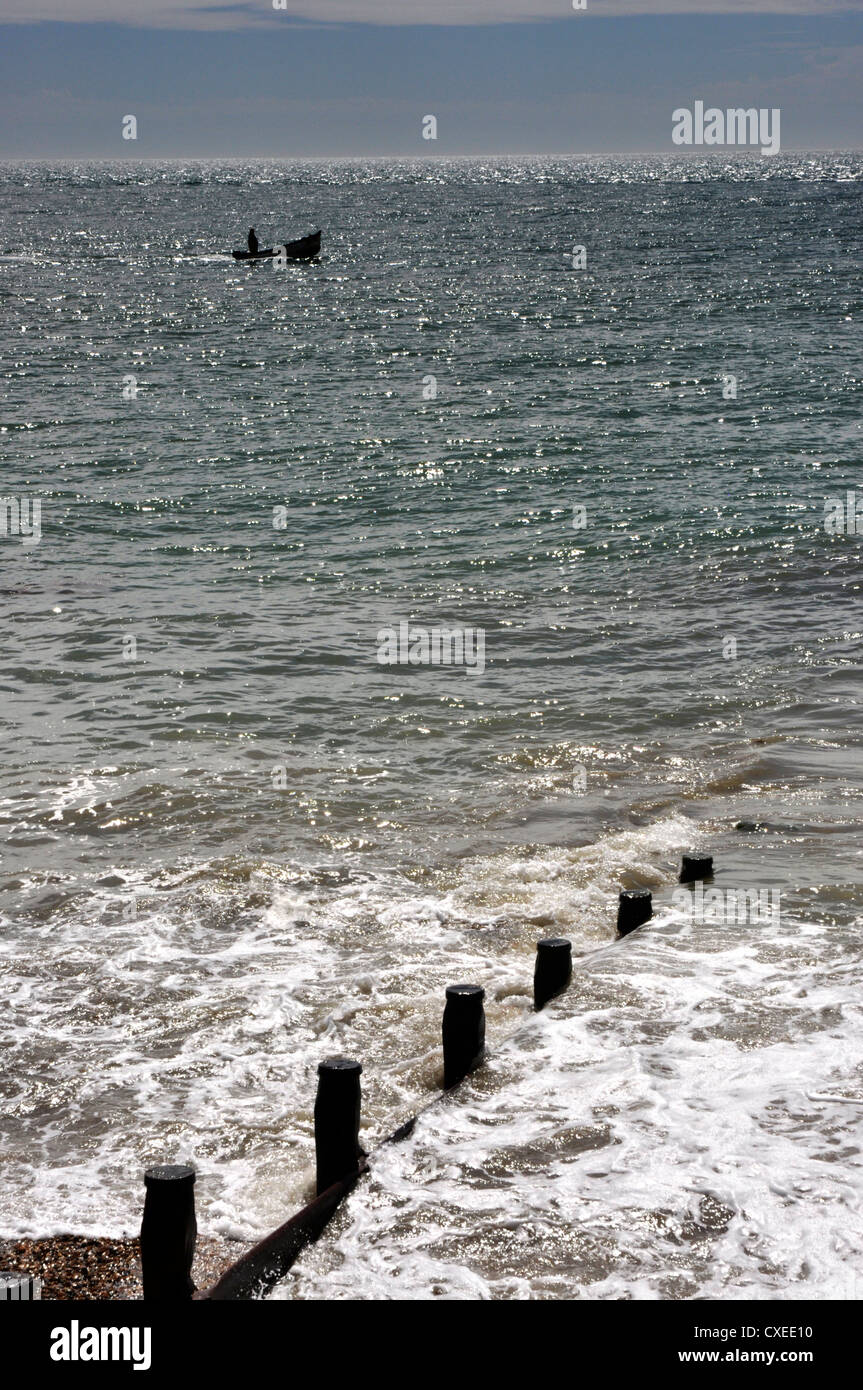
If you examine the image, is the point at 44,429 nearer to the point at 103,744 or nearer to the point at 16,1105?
the point at 103,744

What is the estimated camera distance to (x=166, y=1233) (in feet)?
20.0

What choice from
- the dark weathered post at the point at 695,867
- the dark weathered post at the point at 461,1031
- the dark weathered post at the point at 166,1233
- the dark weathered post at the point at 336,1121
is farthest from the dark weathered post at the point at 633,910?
the dark weathered post at the point at 166,1233

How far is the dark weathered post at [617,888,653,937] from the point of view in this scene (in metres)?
10.3

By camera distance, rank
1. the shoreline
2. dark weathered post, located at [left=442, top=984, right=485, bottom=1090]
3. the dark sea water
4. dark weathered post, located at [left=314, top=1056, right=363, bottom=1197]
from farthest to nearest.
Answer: dark weathered post, located at [left=442, top=984, right=485, bottom=1090]
the dark sea water
dark weathered post, located at [left=314, top=1056, right=363, bottom=1197]
the shoreline

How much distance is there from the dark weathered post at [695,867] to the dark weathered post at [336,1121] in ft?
15.5

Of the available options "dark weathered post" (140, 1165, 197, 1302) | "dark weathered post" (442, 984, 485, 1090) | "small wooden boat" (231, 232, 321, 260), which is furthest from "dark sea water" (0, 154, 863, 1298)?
"small wooden boat" (231, 232, 321, 260)

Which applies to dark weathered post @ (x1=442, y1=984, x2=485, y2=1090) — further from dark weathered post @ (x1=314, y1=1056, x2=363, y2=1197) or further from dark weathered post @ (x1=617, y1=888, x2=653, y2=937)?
dark weathered post @ (x1=617, y1=888, x2=653, y2=937)

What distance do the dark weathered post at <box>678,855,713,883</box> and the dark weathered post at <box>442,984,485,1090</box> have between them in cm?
337

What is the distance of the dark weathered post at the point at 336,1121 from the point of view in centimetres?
709

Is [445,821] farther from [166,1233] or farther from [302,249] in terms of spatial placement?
[302,249]

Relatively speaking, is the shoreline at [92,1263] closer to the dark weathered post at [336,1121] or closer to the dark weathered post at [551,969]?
the dark weathered post at [336,1121]

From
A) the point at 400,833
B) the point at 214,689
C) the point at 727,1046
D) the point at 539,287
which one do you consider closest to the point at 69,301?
the point at 539,287

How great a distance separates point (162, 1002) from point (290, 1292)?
3.78m

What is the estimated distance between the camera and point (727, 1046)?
8664 millimetres
